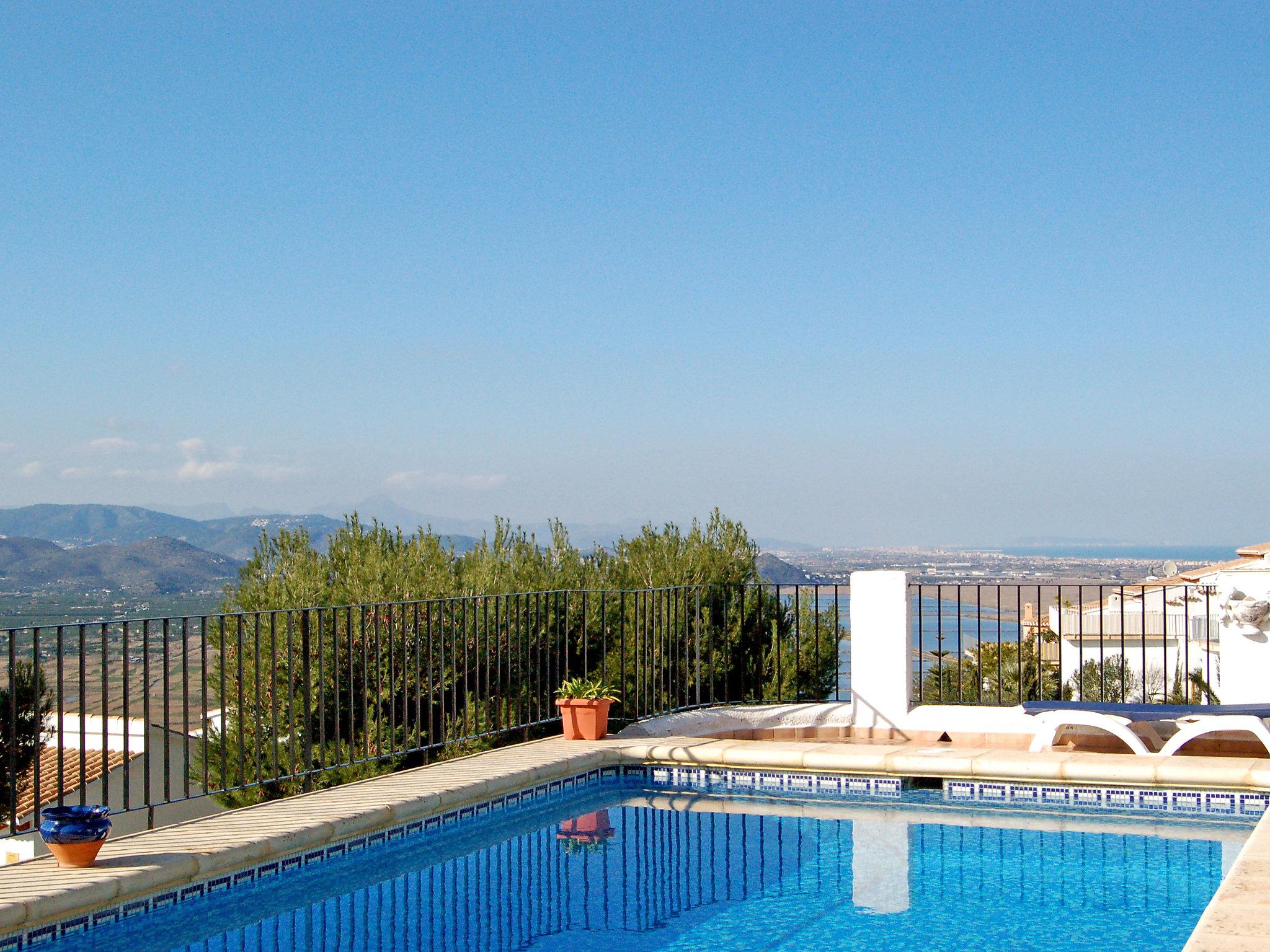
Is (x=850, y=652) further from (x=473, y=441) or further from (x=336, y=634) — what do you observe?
(x=473, y=441)

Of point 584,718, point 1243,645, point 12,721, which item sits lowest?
point 584,718

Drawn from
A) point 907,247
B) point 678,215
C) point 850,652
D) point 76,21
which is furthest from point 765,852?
point 907,247

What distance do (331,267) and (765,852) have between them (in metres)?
39.7

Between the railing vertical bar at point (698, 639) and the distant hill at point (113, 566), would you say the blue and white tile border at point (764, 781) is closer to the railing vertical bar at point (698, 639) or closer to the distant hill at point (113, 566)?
the railing vertical bar at point (698, 639)

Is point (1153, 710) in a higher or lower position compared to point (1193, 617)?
higher

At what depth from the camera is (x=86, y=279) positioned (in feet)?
170

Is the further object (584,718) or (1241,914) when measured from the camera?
(584,718)

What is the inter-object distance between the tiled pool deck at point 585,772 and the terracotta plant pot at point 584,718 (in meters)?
0.11

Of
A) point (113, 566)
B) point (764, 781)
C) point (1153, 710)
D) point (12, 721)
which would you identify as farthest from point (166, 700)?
point (113, 566)

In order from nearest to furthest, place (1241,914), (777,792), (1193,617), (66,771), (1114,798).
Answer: (1241,914)
(1114,798)
(777,792)
(1193,617)
(66,771)

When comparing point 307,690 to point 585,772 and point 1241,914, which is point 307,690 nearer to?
point 585,772

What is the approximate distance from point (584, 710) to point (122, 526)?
149m

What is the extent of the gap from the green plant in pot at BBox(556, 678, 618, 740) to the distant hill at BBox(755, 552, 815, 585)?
76.8 inches

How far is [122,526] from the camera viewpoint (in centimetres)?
14388
